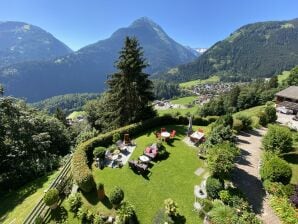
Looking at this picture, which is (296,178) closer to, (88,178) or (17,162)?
(88,178)

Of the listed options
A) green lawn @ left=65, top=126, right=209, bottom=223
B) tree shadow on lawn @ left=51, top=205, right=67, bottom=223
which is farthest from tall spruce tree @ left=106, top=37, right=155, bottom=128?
tree shadow on lawn @ left=51, top=205, right=67, bottom=223

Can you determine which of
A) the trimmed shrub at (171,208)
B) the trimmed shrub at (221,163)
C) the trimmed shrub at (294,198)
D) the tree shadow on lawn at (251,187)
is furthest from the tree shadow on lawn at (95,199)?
the trimmed shrub at (294,198)

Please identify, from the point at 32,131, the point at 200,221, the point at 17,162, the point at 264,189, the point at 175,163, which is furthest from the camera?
the point at 32,131

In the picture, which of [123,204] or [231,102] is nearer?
[123,204]

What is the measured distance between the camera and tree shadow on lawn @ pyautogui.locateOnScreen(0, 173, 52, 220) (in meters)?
22.9

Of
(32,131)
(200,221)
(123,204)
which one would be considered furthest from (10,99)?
(200,221)

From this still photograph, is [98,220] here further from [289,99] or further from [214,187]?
[289,99]

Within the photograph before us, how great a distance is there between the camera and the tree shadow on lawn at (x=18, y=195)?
22.9 meters

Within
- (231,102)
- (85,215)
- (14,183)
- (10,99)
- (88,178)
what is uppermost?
(10,99)

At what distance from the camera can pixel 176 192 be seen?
20.9 metres

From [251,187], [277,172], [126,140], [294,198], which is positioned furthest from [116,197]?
[294,198]

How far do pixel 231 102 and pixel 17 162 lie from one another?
84.7 m

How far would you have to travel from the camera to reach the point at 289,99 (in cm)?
5603

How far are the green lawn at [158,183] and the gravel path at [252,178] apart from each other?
13.2 feet
